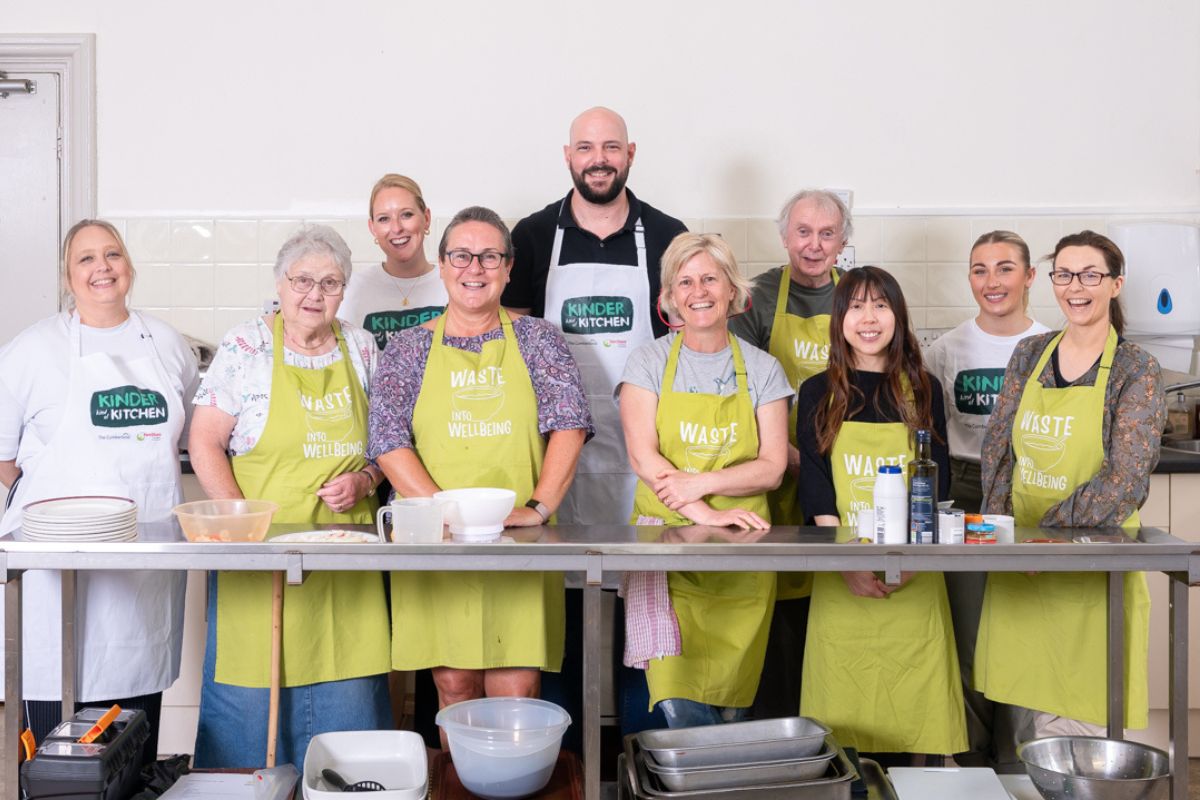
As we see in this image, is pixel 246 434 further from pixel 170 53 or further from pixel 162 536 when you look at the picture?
pixel 170 53

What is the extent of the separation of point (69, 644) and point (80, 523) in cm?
49

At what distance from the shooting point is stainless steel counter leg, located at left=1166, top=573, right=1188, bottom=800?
7.80 ft

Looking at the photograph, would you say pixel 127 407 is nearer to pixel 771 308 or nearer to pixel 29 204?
pixel 771 308

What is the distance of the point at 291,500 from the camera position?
2699 mm

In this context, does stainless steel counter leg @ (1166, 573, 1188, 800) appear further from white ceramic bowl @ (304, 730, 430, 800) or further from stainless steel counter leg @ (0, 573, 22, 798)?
stainless steel counter leg @ (0, 573, 22, 798)

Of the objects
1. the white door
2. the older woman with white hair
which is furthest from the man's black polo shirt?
the white door

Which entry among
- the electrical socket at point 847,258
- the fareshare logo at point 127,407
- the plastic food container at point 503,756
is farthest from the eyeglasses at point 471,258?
the electrical socket at point 847,258

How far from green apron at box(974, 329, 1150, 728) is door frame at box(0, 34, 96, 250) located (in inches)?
126

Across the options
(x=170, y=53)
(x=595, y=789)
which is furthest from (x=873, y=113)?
(x=595, y=789)

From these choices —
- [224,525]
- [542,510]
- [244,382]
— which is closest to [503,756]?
[542,510]

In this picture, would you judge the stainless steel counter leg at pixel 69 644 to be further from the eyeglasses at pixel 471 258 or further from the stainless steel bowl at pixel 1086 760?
the stainless steel bowl at pixel 1086 760

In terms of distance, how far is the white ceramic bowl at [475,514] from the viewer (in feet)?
7.77

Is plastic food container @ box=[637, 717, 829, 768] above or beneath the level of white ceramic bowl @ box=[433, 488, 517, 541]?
beneath

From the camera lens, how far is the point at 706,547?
2281 mm
